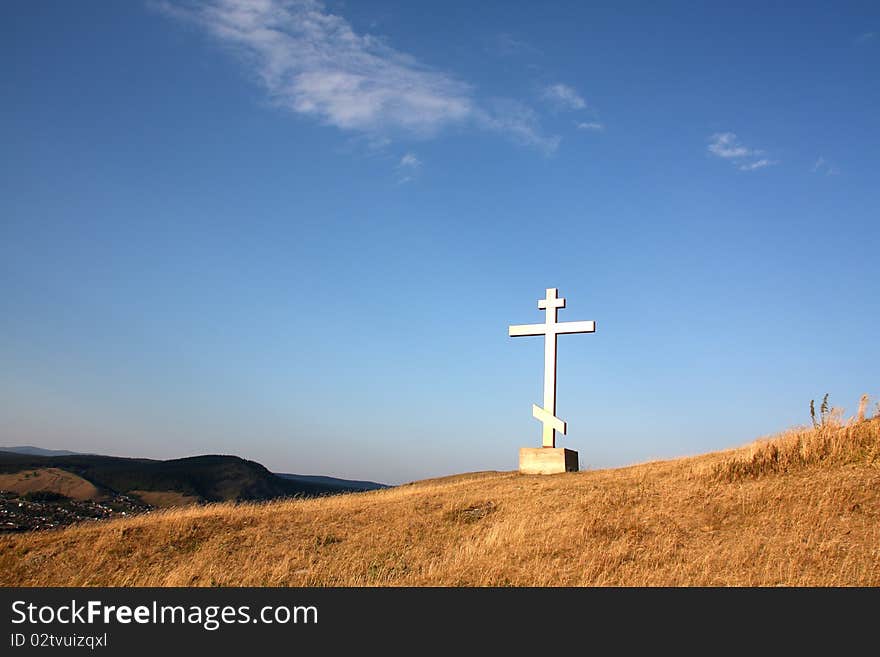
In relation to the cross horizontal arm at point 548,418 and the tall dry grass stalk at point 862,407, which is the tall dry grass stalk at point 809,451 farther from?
the cross horizontal arm at point 548,418

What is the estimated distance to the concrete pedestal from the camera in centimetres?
1966

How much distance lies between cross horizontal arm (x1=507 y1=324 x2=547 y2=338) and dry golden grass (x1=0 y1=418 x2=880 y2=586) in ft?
21.2

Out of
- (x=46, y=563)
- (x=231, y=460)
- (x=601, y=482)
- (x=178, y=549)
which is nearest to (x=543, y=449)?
(x=601, y=482)

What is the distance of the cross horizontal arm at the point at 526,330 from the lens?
70.5 feet

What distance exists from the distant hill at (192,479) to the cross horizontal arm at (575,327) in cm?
3222

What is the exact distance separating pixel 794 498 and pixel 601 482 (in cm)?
481

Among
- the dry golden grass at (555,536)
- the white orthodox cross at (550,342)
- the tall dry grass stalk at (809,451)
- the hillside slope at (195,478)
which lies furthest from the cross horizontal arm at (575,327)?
the hillside slope at (195,478)

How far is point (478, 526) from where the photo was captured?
12.5 m

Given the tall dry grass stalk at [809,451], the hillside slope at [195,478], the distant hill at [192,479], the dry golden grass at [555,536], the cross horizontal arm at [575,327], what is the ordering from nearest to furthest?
the dry golden grass at [555,536]
the tall dry grass stalk at [809,451]
the cross horizontal arm at [575,327]
the distant hill at [192,479]
the hillside slope at [195,478]

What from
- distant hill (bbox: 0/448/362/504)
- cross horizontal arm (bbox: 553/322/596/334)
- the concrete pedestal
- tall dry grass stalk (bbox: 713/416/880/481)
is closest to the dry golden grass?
tall dry grass stalk (bbox: 713/416/880/481)

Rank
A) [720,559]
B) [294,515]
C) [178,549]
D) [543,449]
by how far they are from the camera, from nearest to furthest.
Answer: [720,559] < [178,549] < [294,515] < [543,449]
